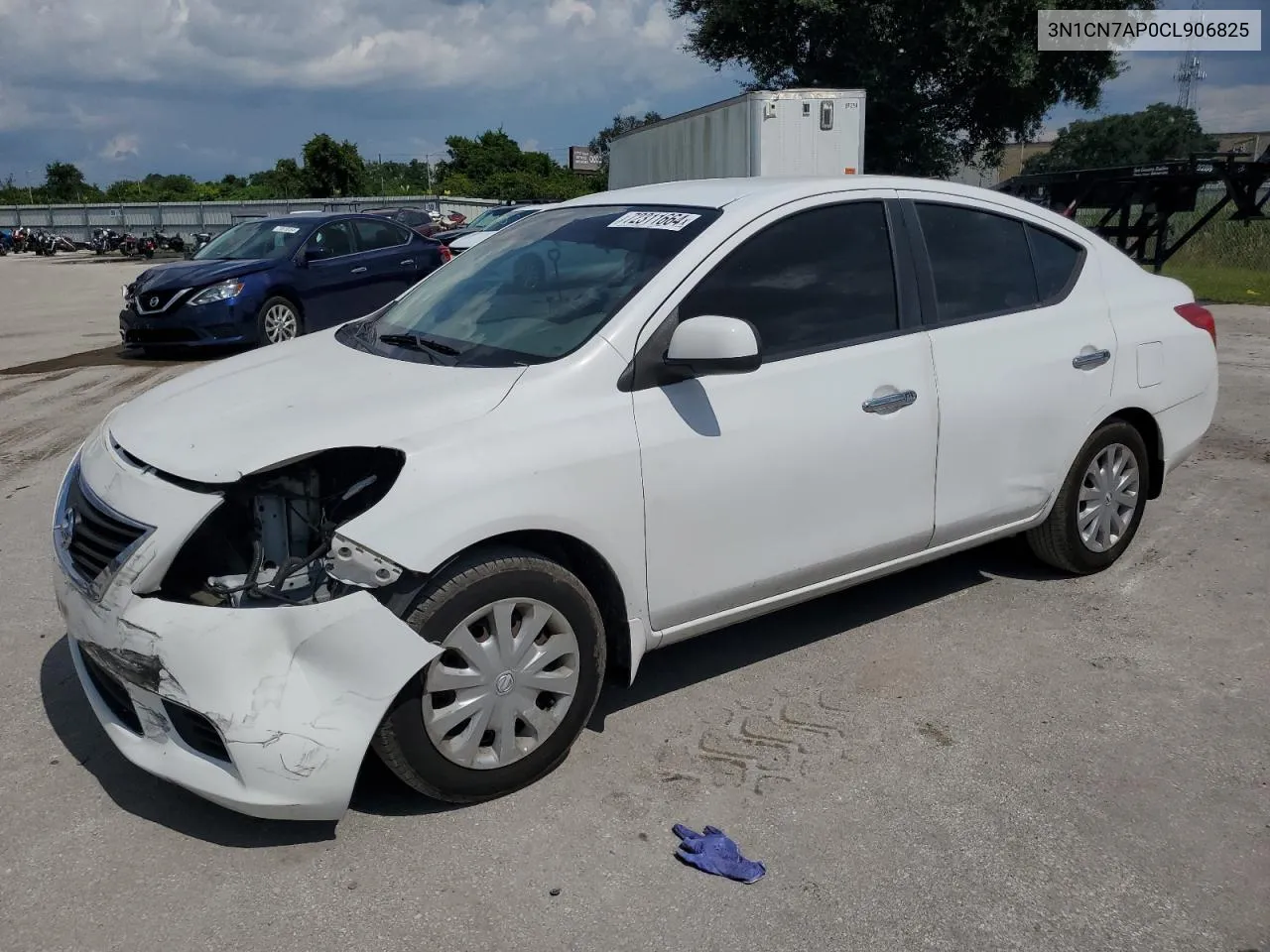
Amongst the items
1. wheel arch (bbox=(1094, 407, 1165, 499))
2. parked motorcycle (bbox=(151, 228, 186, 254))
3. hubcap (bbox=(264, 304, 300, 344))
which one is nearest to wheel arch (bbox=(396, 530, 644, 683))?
wheel arch (bbox=(1094, 407, 1165, 499))

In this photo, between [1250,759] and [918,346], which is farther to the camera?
[918,346]

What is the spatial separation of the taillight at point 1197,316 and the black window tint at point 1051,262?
0.70 metres

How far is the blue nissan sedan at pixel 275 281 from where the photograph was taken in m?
11.3

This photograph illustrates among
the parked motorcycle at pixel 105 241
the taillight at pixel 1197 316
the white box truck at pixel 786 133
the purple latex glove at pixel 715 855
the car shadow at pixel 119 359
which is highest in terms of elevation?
the white box truck at pixel 786 133

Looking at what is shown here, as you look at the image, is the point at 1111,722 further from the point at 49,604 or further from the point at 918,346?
the point at 49,604

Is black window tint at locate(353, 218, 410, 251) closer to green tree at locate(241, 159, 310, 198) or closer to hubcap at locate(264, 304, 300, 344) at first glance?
hubcap at locate(264, 304, 300, 344)

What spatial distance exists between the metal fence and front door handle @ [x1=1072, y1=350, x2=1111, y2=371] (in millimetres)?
38809

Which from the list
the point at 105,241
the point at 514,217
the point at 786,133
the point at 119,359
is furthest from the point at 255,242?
the point at 105,241

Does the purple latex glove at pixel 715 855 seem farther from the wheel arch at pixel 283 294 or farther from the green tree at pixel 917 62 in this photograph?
the green tree at pixel 917 62

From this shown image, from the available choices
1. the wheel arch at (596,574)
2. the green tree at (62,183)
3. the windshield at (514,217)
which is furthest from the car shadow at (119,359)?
the green tree at (62,183)

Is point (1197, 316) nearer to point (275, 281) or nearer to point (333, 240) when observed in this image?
point (275, 281)

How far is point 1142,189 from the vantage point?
1540 cm

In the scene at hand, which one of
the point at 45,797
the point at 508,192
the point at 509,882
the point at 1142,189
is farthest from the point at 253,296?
the point at 508,192

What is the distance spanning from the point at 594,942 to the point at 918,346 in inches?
94.8
